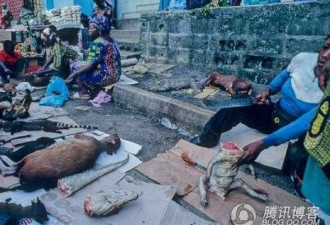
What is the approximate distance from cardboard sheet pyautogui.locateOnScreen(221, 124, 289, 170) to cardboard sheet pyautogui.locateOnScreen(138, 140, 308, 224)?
0.39m

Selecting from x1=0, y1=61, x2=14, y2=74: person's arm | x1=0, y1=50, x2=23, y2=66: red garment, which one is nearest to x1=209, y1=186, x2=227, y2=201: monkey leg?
x1=0, y1=61, x2=14, y2=74: person's arm

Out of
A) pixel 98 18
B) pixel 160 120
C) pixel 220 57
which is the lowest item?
pixel 160 120

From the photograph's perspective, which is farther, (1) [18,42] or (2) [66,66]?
(1) [18,42]

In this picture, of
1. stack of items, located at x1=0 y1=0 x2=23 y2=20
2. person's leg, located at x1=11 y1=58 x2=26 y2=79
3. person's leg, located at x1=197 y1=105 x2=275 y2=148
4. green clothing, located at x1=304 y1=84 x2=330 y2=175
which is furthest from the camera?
stack of items, located at x1=0 y1=0 x2=23 y2=20

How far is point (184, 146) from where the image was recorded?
12.1 ft

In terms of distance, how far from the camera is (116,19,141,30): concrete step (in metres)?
10.0

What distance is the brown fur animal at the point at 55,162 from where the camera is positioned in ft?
9.14

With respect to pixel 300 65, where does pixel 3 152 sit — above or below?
below

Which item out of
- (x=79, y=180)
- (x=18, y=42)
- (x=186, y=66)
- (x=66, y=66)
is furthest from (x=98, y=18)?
(x=18, y=42)

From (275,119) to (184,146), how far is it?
3.81 feet

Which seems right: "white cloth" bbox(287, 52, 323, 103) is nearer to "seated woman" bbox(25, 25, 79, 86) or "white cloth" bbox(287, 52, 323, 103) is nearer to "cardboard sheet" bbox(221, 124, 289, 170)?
"cardboard sheet" bbox(221, 124, 289, 170)

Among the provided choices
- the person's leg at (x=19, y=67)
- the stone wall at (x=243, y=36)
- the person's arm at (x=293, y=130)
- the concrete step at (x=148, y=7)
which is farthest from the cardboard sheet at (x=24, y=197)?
the concrete step at (x=148, y=7)

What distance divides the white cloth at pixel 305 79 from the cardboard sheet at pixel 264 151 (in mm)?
657

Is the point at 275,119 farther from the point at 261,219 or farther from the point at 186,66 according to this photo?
the point at 186,66
